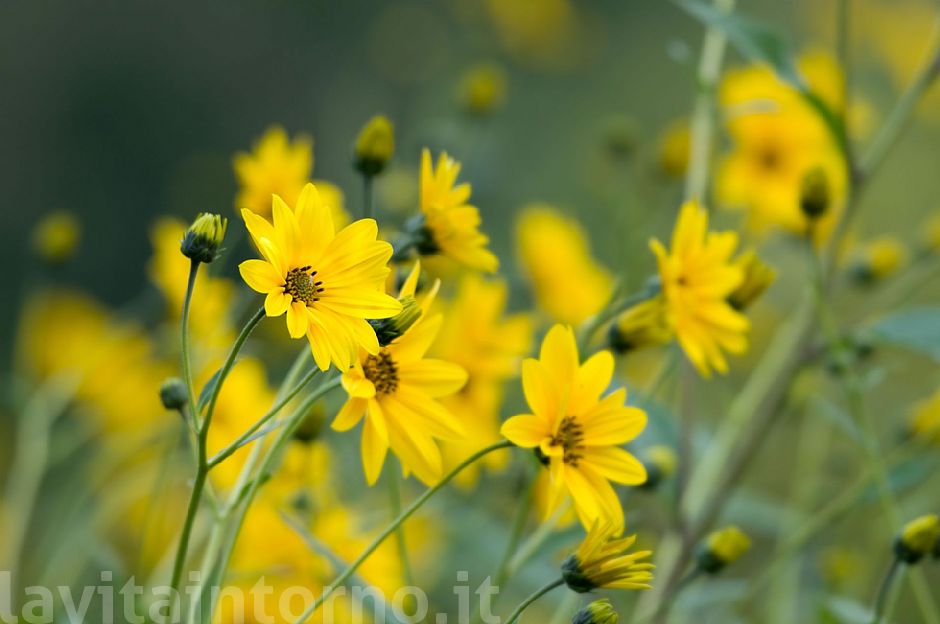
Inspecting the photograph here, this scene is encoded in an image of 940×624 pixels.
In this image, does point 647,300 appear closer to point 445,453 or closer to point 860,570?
point 445,453

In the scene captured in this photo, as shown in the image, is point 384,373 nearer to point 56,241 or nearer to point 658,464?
point 658,464

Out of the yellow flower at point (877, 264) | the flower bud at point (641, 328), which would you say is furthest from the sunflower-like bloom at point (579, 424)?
the yellow flower at point (877, 264)

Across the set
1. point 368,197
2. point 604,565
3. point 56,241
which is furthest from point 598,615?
point 56,241

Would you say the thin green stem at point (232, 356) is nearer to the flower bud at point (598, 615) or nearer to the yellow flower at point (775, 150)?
the flower bud at point (598, 615)

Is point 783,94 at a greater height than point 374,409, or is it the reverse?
point 783,94

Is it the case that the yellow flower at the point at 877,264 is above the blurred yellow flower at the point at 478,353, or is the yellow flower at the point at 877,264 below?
above

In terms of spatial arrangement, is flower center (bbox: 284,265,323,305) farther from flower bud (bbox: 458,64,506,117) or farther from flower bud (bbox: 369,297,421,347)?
flower bud (bbox: 458,64,506,117)

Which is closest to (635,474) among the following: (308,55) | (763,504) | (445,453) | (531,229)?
(445,453)
